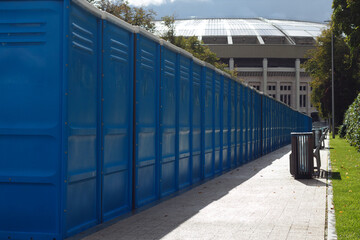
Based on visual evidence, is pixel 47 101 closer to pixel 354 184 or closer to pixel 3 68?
pixel 3 68

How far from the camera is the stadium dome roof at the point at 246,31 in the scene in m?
103

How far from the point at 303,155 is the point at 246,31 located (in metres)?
95.9

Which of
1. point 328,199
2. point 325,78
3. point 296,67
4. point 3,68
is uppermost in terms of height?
point 296,67

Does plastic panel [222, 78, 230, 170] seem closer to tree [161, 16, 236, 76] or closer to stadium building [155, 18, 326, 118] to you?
tree [161, 16, 236, 76]

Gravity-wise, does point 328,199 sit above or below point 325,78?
below

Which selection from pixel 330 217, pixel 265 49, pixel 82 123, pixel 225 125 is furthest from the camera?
pixel 265 49

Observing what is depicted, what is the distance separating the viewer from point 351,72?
2175 inches

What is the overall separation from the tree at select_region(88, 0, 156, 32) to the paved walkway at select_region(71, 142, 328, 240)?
97.5ft

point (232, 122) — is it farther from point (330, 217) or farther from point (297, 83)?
point (297, 83)

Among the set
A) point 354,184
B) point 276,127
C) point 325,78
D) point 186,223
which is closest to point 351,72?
point 325,78

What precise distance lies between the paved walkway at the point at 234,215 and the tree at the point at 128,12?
97.5ft

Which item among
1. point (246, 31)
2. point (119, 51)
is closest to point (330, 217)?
point (119, 51)

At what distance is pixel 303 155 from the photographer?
12969 millimetres

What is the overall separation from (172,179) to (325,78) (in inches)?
1944
